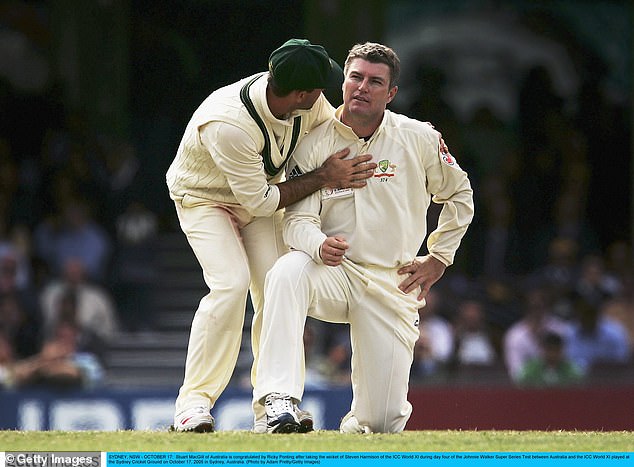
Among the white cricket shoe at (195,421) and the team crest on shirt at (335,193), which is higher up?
the team crest on shirt at (335,193)

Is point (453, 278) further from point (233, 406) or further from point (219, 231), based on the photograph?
point (219, 231)

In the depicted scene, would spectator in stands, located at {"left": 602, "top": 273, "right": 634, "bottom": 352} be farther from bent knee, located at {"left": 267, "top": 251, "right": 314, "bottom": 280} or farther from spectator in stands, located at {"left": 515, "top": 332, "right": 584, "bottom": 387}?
bent knee, located at {"left": 267, "top": 251, "right": 314, "bottom": 280}

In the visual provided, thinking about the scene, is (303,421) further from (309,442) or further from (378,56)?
(378,56)

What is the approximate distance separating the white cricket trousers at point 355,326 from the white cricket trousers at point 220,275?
336 millimetres

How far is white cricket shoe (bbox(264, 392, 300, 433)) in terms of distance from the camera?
22.0 ft

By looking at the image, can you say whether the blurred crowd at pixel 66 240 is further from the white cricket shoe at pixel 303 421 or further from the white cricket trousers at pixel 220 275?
the white cricket shoe at pixel 303 421

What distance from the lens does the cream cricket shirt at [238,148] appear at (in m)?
7.05

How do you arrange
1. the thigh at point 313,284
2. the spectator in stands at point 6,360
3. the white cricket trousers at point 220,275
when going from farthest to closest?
1. the spectator in stands at point 6,360
2. the white cricket trousers at point 220,275
3. the thigh at point 313,284

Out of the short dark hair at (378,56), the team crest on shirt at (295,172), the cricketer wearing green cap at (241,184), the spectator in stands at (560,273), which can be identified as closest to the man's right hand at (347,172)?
the cricketer wearing green cap at (241,184)

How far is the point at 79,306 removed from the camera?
43.4 feet

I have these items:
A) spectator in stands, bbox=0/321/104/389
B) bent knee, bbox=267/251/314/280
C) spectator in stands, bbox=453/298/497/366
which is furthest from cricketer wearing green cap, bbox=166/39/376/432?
spectator in stands, bbox=453/298/497/366

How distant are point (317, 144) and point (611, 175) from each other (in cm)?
929

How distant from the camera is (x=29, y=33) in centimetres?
1645

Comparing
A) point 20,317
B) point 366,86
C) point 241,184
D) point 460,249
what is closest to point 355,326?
point 241,184
